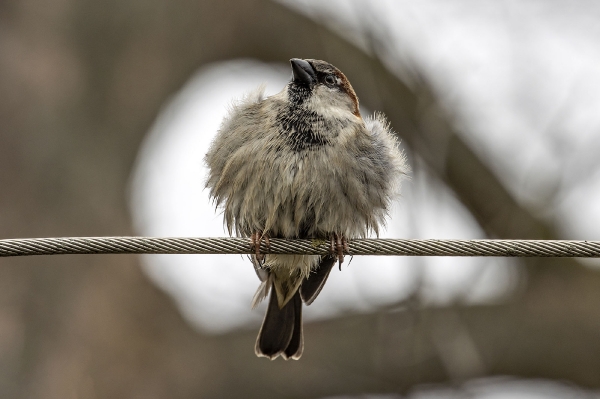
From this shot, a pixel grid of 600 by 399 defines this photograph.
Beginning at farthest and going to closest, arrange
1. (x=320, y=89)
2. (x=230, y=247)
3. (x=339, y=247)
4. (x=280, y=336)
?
(x=280, y=336), (x=320, y=89), (x=339, y=247), (x=230, y=247)

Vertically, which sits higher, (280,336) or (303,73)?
(303,73)

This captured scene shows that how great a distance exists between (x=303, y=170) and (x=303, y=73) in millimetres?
700

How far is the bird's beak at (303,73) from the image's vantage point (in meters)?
4.10

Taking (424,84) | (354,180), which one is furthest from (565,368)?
(354,180)

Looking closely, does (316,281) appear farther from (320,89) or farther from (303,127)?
(320,89)

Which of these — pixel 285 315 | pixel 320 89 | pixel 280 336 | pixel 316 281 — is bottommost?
pixel 280 336

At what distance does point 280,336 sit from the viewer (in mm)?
4289

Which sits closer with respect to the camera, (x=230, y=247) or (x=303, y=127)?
(x=230, y=247)

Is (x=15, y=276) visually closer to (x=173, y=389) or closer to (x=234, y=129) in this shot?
(x=173, y=389)

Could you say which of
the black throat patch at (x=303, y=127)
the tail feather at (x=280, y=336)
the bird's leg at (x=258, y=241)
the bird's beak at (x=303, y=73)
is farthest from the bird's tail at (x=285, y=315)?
the bird's beak at (x=303, y=73)

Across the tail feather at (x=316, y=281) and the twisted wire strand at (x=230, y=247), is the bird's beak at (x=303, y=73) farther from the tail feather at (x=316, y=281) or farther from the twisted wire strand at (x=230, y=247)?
the twisted wire strand at (x=230, y=247)

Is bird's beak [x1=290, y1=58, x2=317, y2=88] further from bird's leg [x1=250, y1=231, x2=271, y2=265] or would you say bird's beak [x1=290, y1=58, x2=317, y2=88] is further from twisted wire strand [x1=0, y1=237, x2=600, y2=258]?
twisted wire strand [x1=0, y1=237, x2=600, y2=258]

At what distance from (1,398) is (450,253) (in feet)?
15.0

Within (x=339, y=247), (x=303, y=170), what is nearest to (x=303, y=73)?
(x=303, y=170)
